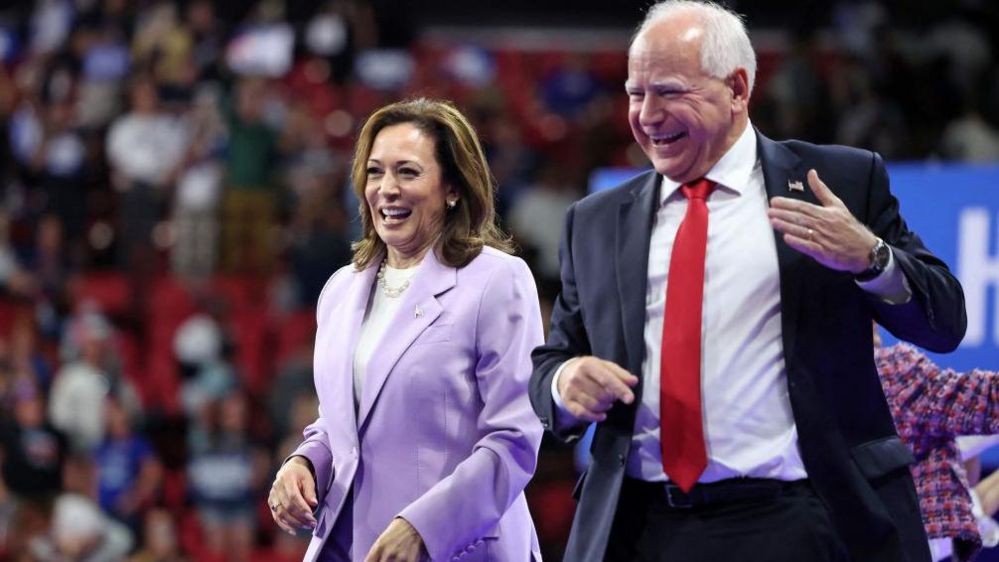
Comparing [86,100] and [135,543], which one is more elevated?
[86,100]

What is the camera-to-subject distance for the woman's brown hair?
11.9ft

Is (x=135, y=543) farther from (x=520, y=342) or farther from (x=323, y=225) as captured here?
(x=520, y=342)

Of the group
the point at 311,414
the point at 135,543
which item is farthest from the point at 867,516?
the point at 135,543

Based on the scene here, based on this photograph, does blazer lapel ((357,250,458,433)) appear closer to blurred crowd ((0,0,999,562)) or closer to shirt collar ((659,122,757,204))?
shirt collar ((659,122,757,204))

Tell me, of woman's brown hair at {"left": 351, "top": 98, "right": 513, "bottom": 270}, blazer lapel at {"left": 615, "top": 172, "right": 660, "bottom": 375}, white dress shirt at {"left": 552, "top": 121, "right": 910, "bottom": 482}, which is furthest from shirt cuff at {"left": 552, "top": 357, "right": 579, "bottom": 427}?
woman's brown hair at {"left": 351, "top": 98, "right": 513, "bottom": 270}

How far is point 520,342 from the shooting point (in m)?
3.47

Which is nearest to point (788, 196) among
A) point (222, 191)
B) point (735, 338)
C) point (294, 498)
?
point (735, 338)

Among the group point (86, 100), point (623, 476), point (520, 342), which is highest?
point (86, 100)

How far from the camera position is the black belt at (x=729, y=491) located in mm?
2838

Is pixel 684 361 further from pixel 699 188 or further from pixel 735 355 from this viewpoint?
pixel 699 188

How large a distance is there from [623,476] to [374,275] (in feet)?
3.28

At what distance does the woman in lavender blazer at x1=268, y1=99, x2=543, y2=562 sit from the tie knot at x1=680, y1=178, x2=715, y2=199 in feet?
1.98

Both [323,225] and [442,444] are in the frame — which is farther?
[323,225]

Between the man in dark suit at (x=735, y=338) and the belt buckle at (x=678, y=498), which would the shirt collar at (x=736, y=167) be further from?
the belt buckle at (x=678, y=498)
